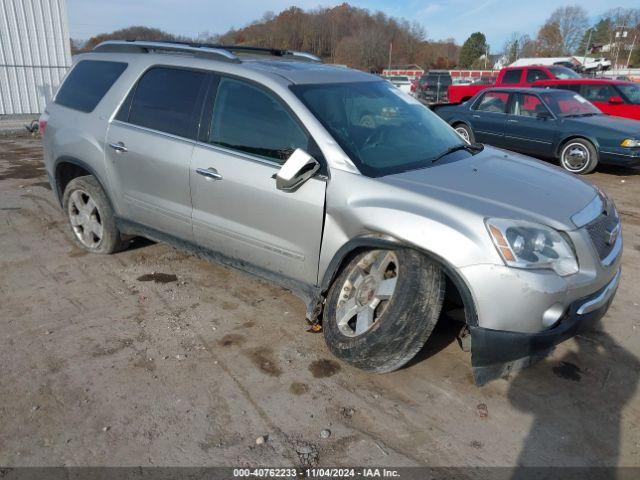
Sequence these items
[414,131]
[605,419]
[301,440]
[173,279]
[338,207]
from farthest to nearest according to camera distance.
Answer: [173,279], [414,131], [338,207], [605,419], [301,440]

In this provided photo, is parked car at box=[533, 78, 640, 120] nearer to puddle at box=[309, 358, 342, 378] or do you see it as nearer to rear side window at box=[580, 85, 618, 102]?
rear side window at box=[580, 85, 618, 102]

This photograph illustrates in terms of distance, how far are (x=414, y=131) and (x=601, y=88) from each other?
9.88 meters

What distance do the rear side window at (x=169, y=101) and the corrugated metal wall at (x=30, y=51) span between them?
43.6 feet

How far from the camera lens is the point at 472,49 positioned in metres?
99.9

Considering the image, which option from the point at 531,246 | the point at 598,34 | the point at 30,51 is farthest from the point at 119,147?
→ the point at 598,34

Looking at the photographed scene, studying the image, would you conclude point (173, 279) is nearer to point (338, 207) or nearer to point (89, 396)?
point (89, 396)

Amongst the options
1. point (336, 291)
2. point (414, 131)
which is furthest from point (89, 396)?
point (414, 131)

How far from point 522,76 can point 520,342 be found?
44.6ft

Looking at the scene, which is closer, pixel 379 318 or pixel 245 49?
pixel 379 318

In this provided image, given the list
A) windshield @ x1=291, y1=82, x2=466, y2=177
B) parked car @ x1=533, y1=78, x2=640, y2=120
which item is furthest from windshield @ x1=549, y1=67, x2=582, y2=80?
windshield @ x1=291, y1=82, x2=466, y2=177

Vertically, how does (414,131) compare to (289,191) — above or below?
above

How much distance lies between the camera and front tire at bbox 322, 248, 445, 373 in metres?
2.75

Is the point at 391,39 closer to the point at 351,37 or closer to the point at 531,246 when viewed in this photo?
the point at 351,37

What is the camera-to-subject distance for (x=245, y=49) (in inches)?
174
